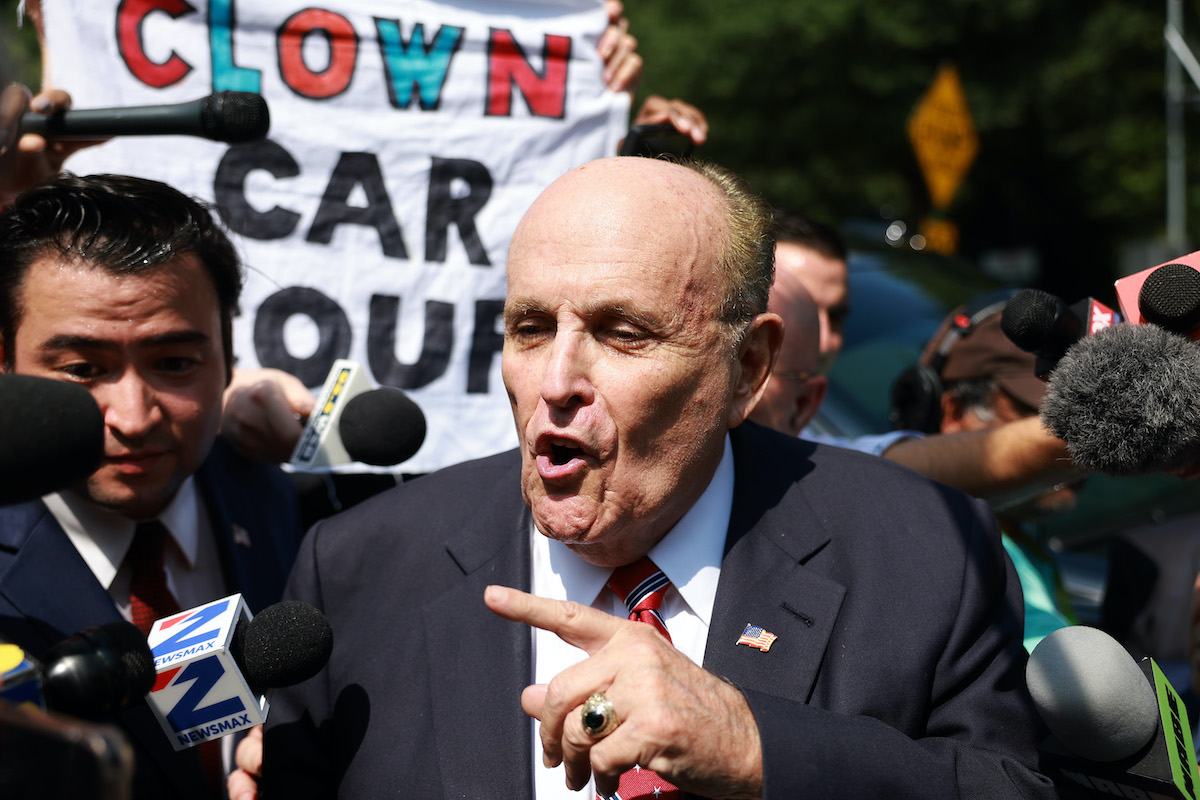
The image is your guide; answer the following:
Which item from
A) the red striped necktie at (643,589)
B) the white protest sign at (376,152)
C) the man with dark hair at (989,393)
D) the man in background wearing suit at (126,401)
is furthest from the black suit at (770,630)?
the man with dark hair at (989,393)

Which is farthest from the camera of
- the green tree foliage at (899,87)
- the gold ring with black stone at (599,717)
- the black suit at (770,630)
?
the green tree foliage at (899,87)

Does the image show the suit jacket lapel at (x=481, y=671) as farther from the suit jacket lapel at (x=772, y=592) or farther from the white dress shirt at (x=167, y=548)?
the white dress shirt at (x=167, y=548)

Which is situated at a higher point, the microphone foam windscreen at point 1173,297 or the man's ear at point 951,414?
the microphone foam windscreen at point 1173,297

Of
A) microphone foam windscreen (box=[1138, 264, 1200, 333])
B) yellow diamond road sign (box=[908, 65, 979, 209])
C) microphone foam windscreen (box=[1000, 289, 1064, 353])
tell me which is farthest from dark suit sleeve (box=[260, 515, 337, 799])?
yellow diamond road sign (box=[908, 65, 979, 209])

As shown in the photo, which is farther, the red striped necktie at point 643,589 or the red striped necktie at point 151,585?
the red striped necktie at point 151,585

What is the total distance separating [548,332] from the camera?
83.0 inches

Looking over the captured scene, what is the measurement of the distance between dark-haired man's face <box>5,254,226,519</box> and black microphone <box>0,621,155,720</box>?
898 millimetres

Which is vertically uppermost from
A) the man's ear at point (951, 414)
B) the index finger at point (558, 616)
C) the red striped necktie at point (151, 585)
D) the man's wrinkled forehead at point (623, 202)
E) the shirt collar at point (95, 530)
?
the man's wrinkled forehead at point (623, 202)

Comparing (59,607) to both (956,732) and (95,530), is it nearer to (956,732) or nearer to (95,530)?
(95,530)

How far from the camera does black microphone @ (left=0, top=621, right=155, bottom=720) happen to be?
1280 mm

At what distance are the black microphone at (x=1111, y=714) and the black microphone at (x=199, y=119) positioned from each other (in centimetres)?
183

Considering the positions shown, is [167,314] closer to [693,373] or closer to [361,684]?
[361,684]

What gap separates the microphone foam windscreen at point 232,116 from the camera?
226 centimetres

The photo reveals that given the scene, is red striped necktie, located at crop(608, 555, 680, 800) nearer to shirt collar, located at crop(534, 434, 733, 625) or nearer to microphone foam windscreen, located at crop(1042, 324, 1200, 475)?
shirt collar, located at crop(534, 434, 733, 625)
